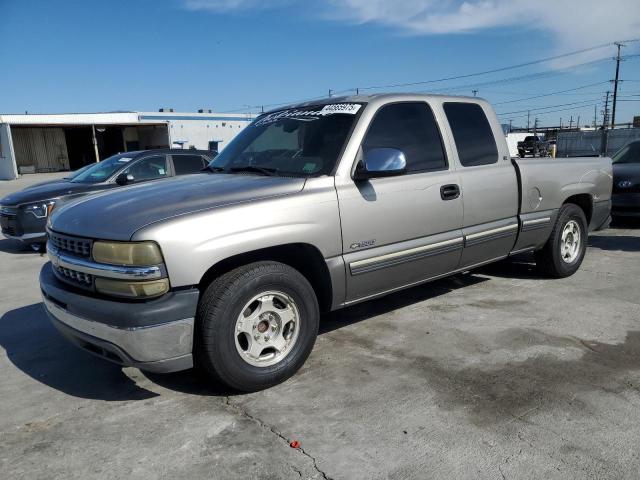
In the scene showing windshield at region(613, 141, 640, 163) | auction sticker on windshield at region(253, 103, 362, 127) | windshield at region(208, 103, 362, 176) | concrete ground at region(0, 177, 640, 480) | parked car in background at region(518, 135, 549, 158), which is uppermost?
auction sticker on windshield at region(253, 103, 362, 127)

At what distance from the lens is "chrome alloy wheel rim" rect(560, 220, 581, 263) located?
5.66 m

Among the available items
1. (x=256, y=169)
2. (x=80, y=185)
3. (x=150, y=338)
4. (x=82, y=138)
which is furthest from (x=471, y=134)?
(x=82, y=138)

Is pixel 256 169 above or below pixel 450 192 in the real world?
above

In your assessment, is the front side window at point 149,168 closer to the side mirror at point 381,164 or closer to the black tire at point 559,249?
the side mirror at point 381,164

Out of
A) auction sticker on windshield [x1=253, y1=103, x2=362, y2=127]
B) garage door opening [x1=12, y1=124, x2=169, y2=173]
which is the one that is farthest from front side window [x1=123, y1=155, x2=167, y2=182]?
garage door opening [x1=12, y1=124, x2=169, y2=173]

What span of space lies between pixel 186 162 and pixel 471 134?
5.97 m

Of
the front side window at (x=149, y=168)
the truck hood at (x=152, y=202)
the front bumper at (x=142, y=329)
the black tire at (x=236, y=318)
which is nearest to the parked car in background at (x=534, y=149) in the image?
the front side window at (x=149, y=168)

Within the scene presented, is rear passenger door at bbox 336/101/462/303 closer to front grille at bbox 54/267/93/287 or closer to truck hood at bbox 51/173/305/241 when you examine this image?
truck hood at bbox 51/173/305/241

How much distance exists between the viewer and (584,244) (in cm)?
588

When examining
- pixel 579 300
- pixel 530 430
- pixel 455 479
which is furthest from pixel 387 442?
pixel 579 300

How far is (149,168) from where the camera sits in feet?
29.1

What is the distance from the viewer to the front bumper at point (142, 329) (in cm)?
277

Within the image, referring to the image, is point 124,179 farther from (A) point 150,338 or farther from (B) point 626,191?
(B) point 626,191

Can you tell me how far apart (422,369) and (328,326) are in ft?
3.80
